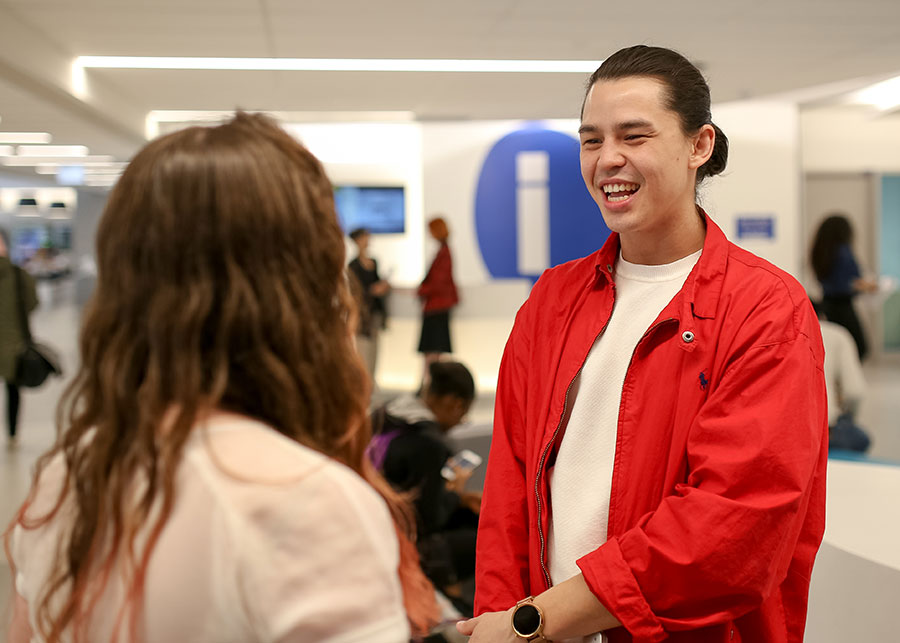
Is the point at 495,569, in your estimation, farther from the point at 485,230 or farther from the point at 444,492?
the point at 485,230

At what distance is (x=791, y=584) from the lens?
1.43 meters

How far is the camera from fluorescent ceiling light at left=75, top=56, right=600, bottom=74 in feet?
24.2

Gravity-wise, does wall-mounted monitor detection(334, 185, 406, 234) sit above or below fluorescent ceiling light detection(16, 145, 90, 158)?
below

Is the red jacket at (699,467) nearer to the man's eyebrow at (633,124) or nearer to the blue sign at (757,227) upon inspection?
the man's eyebrow at (633,124)

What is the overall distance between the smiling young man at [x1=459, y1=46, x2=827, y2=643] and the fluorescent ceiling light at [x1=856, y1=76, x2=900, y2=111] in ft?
34.5

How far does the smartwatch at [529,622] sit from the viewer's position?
135 cm

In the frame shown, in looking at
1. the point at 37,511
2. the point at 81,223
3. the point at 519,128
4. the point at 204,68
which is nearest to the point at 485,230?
the point at 519,128

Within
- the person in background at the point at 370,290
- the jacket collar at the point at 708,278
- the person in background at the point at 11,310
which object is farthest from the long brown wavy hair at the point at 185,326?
the person in background at the point at 370,290

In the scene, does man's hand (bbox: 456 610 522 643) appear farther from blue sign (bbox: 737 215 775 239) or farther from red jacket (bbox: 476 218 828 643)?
blue sign (bbox: 737 215 775 239)

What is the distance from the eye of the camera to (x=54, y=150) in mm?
13383

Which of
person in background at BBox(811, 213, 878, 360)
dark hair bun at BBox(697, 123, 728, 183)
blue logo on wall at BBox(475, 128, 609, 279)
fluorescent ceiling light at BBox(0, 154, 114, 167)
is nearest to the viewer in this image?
dark hair bun at BBox(697, 123, 728, 183)

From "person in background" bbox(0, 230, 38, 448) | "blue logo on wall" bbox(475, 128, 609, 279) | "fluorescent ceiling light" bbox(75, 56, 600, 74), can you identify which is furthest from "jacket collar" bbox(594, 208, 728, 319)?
"blue logo on wall" bbox(475, 128, 609, 279)

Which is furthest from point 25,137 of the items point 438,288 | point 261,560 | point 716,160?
point 261,560

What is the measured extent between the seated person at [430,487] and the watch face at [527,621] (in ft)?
6.00
